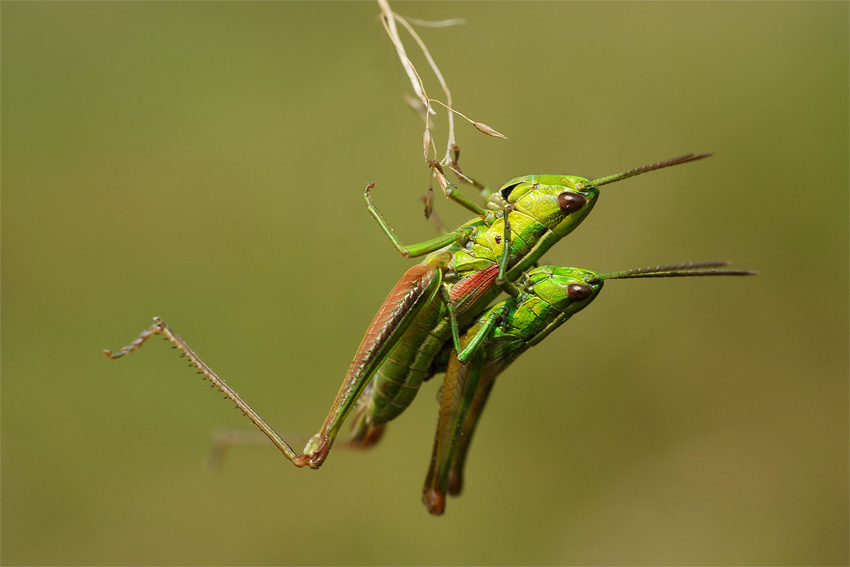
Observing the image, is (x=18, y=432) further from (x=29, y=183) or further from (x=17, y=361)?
(x=29, y=183)

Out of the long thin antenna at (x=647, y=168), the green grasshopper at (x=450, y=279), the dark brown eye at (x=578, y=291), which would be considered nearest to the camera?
the long thin antenna at (x=647, y=168)

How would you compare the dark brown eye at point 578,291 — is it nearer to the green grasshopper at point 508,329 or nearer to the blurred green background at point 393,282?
the green grasshopper at point 508,329

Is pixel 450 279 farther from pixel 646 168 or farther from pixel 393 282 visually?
pixel 393 282

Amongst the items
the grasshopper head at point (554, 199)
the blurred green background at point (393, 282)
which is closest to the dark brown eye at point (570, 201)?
→ the grasshopper head at point (554, 199)

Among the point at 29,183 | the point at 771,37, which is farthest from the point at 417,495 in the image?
the point at 771,37

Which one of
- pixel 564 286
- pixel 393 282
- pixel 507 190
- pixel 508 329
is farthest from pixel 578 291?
pixel 393 282

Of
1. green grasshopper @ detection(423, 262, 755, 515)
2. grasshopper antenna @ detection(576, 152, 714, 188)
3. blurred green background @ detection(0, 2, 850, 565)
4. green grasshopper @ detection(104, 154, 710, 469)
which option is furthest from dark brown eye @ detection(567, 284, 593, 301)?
blurred green background @ detection(0, 2, 850, 565)

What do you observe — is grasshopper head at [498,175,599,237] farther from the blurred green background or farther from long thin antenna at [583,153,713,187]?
the blurred green background
